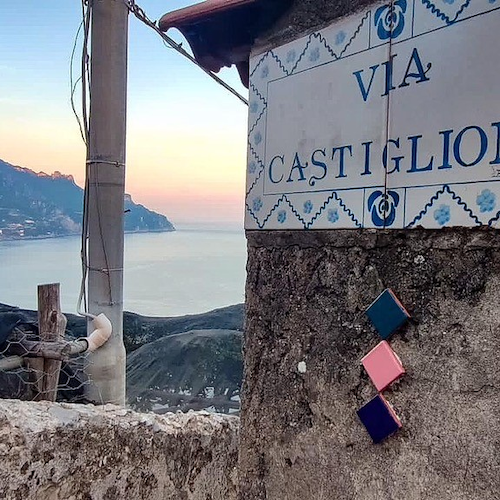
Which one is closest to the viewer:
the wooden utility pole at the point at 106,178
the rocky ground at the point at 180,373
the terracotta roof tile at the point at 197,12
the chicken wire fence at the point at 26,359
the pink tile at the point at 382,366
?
the pink tile at the point at 382,366

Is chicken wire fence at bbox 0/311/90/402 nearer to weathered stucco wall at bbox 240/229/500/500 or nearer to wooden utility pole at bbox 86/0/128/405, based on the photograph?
wooden utility pole at bbox 86/0/128/405

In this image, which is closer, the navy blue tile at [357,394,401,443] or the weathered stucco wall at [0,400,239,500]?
the navy blue tile at [357,394,401,443]

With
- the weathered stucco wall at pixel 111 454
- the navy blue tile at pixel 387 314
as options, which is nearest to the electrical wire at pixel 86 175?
the weathered stucco wall at pixel 111 454

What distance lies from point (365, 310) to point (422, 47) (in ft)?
1.64

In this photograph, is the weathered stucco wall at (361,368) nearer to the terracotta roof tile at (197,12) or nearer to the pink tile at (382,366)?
the pink tile at (382,366)

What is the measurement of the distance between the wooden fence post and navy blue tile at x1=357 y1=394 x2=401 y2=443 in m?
2.41

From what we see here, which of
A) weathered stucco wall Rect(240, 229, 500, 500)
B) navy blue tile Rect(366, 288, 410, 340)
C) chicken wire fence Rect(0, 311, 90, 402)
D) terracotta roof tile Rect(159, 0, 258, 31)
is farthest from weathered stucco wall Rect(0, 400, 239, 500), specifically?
chicken wire fence Rect(0, 311, 90, 402)

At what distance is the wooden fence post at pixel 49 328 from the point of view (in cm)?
288

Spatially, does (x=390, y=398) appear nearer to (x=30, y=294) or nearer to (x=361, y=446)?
(x=361, y=446)

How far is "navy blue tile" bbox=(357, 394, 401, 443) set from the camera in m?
0.91

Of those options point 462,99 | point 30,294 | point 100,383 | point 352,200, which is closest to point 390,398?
point 352,200

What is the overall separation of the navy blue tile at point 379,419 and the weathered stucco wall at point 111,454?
2.59 ft

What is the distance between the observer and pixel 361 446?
0.96 metres

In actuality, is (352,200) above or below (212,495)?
above
